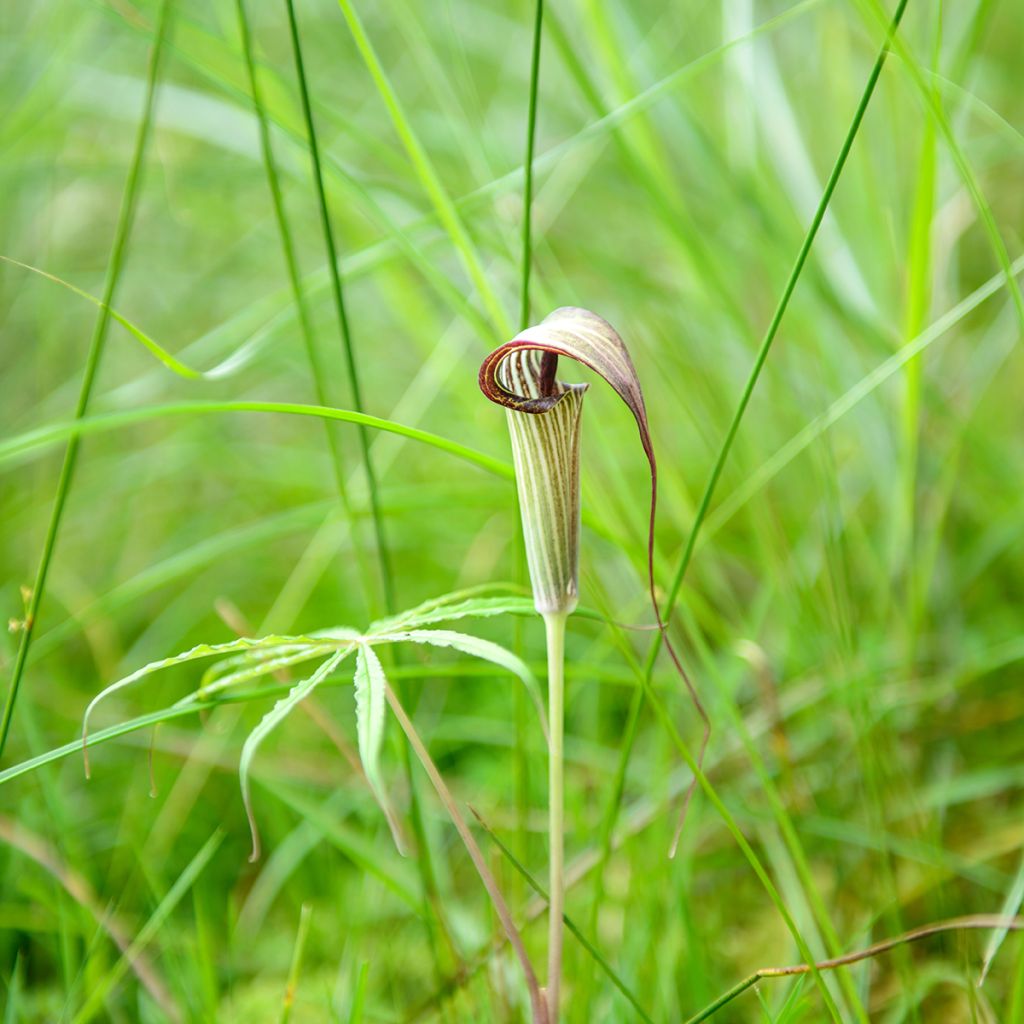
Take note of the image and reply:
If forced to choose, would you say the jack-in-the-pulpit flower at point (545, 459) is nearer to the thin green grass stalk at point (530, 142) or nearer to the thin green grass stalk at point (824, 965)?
the thin green grass stalk at point (530, 142)

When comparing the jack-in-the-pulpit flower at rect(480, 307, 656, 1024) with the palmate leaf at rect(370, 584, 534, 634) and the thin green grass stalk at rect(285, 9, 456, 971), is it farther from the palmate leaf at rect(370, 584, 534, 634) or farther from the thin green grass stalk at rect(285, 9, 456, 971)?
the thin green grass stalk at rect(285, 9, 456, 971)

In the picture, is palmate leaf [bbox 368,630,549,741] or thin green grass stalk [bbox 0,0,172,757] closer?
palmate leaf [bbox 368,630,549,741]

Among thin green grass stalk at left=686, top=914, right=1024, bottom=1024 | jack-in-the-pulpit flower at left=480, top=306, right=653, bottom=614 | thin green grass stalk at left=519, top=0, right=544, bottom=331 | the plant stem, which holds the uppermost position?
thin green grass stalk at left=519, top=0, right=544, bottom=331

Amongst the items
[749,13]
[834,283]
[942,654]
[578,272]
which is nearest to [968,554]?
[942,654]

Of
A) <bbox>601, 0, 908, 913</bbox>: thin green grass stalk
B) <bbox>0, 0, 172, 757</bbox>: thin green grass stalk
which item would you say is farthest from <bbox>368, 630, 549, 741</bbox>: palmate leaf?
<bbox>0, 0, 172, 757</bbox>: thin green grass stalk

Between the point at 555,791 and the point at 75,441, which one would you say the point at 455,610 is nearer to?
the point at 555,791

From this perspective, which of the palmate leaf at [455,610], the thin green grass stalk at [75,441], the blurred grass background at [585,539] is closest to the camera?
the palmate leaf at [455,610]

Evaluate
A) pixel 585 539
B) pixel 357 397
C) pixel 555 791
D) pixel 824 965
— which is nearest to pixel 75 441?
pixel 357 397

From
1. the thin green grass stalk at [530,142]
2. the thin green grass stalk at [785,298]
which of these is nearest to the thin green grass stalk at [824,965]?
the thin green grass stalk at [785,298]
